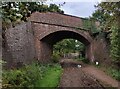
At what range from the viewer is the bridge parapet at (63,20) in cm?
1884

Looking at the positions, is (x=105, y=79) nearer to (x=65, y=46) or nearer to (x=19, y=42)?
(x=19, y=42)

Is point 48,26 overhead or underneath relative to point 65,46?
overhead

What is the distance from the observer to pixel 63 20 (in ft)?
65.9

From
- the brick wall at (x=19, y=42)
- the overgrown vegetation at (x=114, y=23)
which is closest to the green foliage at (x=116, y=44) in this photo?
the overgrown vegetation at (x=114, y=23)

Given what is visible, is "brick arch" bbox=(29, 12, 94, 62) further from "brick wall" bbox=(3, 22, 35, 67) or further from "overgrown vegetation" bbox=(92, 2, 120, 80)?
"overgrown vegetation" bbox=(92, 2, 120, 80)

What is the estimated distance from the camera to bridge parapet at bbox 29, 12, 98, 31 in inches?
742

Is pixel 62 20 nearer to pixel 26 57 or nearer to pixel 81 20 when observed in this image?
pixel 81 20

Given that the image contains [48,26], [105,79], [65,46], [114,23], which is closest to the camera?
[114,23]

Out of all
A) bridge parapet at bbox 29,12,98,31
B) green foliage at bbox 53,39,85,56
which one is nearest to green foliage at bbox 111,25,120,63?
bridge parapet at bbox 29,12,98,31

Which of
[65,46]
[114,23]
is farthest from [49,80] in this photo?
[65,46]

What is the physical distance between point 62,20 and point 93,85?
31.3ft

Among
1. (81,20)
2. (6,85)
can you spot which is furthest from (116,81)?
(81,20)

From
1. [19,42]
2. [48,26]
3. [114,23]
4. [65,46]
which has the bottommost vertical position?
[19,42]

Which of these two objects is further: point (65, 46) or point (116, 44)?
point (65, 46)
